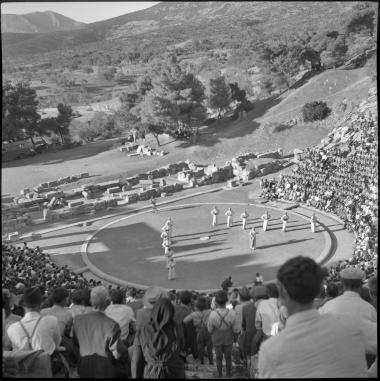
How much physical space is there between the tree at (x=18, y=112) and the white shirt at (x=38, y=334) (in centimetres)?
4016

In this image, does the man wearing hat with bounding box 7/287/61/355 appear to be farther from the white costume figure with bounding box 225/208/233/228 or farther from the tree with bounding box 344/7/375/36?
the tree with bounding box 344/7/375/36

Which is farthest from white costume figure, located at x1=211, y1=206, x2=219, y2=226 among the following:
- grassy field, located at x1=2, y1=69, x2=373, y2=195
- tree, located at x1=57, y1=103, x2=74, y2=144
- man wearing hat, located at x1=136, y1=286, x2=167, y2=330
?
tree, located at x1=57, y1=103, x2=74, y2=144

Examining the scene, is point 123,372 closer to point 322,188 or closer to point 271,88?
point 322,188

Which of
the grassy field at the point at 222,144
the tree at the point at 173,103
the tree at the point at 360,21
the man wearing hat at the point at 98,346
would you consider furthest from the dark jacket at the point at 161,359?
the tree at the point at 360,21

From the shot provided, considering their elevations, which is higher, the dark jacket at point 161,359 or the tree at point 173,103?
the tree at point 173,103

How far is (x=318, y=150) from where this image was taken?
28.8m

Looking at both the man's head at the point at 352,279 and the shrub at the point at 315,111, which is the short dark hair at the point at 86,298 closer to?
the man's head at the point at 352,279

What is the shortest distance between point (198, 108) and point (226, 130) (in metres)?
2.87

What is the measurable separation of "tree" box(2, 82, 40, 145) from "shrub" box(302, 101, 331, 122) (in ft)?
73.9

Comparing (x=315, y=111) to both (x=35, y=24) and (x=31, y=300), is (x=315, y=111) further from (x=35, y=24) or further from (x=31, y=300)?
(x=35, y=24)

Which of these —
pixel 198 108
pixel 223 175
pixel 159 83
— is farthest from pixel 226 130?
pixel 223 175

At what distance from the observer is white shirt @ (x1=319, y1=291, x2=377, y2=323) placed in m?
5.00

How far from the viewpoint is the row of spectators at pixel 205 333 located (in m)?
3.21

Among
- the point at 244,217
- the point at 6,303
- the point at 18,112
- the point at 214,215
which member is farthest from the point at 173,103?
the point at 6,303
